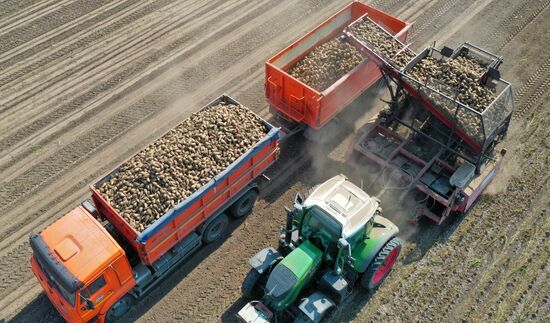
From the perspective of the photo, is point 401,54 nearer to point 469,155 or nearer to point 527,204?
point 469,155

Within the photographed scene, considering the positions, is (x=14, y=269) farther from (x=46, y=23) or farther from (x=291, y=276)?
(x=46, y=23)

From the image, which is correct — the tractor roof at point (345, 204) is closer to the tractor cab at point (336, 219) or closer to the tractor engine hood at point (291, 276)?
the tractor cab at point (336, 219)

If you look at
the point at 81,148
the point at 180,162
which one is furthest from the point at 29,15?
the point at 180,162

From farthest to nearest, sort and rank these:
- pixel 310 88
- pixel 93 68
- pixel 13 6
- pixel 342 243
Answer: pixel 13 6, pixel 93 68, pixel 310 88, pixel 342 243

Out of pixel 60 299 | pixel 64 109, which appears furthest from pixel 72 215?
pixel 64 109

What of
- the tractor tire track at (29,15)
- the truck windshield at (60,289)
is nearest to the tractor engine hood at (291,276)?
the truck windshield at (60,289)
